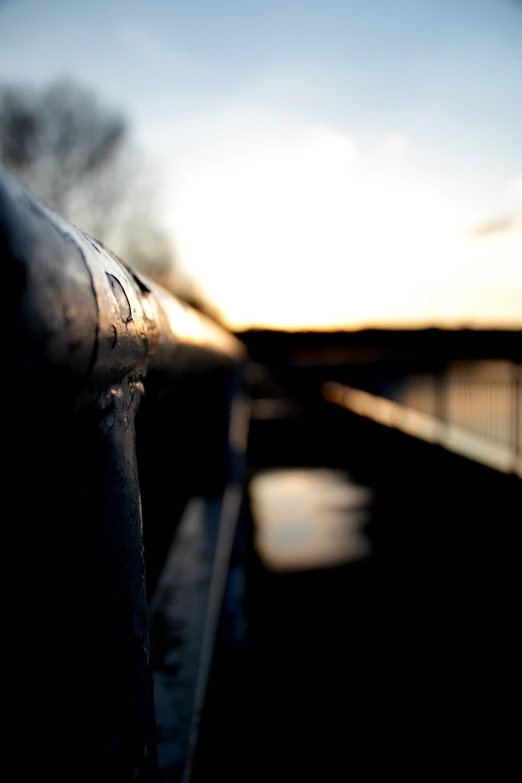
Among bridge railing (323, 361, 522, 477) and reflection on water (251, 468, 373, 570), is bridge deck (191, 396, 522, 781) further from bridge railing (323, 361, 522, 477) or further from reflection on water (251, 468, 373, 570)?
bridge railing (323, 361, 522, 477)

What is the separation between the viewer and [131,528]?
0.56 meters

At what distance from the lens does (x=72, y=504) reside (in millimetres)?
458

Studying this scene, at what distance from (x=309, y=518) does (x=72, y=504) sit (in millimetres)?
5095

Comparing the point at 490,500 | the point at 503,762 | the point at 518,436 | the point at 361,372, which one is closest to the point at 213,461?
the point at 503,762

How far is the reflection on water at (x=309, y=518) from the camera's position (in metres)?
4.29

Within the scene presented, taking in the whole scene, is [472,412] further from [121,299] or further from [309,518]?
[121,299]

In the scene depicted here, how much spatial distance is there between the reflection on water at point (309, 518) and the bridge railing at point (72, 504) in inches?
144

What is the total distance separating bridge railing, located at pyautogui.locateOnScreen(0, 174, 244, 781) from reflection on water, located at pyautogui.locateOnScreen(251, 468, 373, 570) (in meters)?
3.66

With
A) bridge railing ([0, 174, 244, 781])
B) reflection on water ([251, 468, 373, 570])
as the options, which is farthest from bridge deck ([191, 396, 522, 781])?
bridge railing ([0, 174, 244, 781])

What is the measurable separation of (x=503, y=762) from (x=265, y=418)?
47.3ft

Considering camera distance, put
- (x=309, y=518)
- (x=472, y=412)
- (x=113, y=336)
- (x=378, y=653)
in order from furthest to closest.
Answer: (x=472, y=412) < (x=309, y=518) < (x=378, y=653) < (x=113, y=336)

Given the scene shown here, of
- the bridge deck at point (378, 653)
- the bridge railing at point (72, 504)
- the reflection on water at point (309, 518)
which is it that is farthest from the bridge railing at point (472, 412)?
the bridge railing at point (72, 504)

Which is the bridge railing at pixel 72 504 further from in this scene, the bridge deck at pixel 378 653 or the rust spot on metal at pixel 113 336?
the bridge deck at pixel 378 653

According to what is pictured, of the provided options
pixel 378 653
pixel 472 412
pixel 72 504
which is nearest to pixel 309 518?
pixel 378 653
